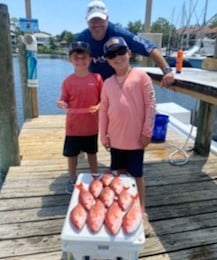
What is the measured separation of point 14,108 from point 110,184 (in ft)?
5.49

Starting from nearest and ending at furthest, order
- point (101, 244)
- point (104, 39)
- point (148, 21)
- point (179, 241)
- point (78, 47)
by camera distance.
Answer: point (101, 244)
point (179, 241)
point (78, 47)
point (104, 39)
point (148, 21)

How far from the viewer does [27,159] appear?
3430 mm

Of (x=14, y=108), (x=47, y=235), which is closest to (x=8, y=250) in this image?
(x=47, y=235)

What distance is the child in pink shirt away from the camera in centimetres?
207

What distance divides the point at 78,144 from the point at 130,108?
75 centimetres

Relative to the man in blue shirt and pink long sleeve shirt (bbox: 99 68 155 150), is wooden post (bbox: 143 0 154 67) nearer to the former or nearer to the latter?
the man in blue shirt

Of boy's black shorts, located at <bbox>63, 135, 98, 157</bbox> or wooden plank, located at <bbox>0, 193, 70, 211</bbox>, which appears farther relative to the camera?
boy's black shorts, located at <bbox>63, 135, 98, 157</bbox>

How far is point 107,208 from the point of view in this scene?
61.6 inches

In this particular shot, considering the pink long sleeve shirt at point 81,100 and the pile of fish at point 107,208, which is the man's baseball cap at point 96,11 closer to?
the pink long sleeve shirt at point 81,100

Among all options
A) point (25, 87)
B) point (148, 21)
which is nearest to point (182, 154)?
point (25, 87)

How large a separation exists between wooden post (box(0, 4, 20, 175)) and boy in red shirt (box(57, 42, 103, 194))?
0.72 m

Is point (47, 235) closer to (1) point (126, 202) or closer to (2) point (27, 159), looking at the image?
(1) point (126, 202)

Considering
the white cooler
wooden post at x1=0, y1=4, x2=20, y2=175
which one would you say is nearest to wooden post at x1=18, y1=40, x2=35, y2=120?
wooden post at x1=0, y1=4, x2=20, y2=175

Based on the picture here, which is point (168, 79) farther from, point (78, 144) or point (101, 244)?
point (101, 244)
